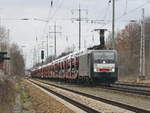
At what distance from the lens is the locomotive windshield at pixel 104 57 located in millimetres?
41250

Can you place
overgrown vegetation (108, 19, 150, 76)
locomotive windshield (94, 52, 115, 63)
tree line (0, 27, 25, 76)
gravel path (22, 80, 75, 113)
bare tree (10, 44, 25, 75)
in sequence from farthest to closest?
1. bare tree (10, 44, 25, 75)
2. overgrown vegetation (108, 19, 150, 76)
3. tree line (0, 27, 25, 76)
4. locomotive windshield (94, 52, 115, 63)
5. gravel path (22, 80, 75, 113)

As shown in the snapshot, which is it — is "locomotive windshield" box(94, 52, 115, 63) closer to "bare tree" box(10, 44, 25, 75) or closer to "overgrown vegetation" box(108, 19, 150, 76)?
"overgrown vegetation" box(108, 19, 150, 76)

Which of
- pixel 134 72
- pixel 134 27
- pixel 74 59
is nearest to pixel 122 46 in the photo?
pixel 134 27

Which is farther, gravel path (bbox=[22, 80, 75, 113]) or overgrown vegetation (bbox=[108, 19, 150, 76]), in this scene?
overgrown vegetation (bbox=[108, 19, 150, 76])

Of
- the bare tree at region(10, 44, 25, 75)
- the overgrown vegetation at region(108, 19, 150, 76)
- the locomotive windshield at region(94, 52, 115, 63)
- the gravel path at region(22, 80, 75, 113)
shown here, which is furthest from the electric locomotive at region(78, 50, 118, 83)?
the bare tree at region(10, 44, 25, 75)

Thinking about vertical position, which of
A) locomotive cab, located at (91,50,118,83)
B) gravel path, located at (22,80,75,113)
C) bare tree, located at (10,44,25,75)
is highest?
bare tree, located at (10,44,25,75)

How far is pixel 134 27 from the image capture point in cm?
10281

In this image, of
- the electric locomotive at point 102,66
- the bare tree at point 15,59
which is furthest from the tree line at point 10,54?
the electric locomotive at point 102,66

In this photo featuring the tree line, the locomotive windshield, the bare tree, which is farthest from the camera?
the bare tree

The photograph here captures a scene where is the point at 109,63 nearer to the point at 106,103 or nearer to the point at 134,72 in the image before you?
the point at 106,103

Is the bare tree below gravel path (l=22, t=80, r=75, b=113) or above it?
above

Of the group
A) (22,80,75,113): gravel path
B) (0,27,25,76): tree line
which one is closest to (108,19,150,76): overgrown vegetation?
(0,27,25,76): tree line

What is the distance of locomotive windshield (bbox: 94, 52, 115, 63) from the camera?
135 feet

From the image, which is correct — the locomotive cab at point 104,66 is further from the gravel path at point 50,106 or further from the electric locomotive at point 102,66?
the gravel path at point 50,106
